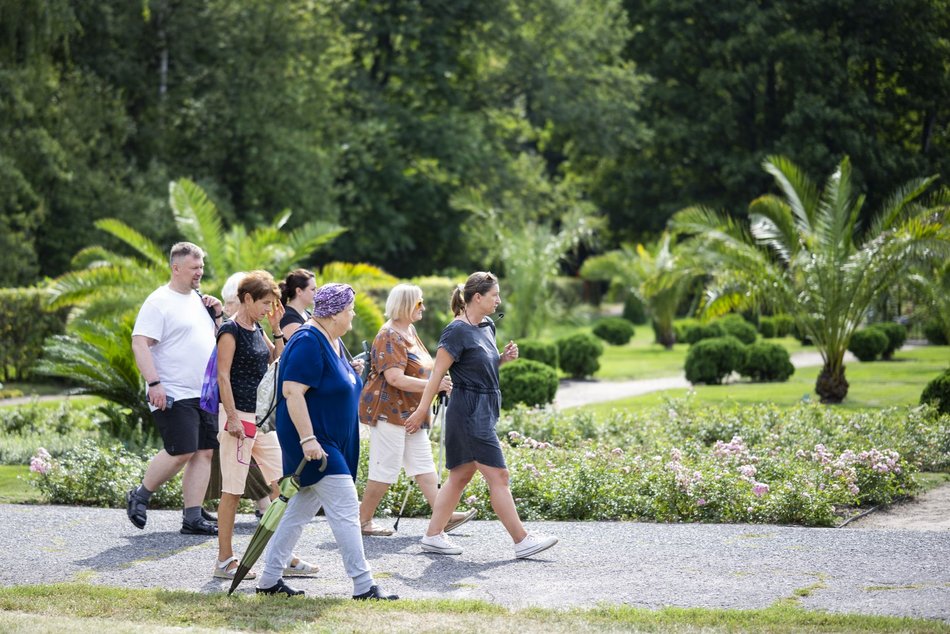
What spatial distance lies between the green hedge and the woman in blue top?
14.0m

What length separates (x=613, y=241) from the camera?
1849 inches

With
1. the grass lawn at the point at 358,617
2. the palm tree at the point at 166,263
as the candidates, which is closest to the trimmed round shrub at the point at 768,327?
the palm tree at the point at 166,263

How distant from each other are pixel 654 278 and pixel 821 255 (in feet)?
15.0

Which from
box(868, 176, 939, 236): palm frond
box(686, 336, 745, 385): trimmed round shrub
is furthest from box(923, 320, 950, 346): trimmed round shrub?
box(868, 176, 939, 236): palm frond

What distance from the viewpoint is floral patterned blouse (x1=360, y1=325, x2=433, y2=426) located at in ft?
23.5

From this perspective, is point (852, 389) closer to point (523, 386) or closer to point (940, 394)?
point (940, 394)

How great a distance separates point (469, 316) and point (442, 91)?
2911 centimetres

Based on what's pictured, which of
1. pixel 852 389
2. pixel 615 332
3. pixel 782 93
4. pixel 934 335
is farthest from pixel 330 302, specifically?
pixel 782 93

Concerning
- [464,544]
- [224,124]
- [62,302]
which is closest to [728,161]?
[224,124]

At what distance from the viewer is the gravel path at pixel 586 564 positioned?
5.75 metres

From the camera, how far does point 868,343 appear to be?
872 inches

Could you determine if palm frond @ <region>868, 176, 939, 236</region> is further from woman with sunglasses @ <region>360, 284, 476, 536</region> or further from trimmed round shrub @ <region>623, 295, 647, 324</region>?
trimmed round shrub @ <region>623, 295, 647, 324</region>

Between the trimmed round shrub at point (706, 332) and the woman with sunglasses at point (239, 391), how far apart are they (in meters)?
18.8

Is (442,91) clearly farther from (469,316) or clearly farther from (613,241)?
(469,316)
